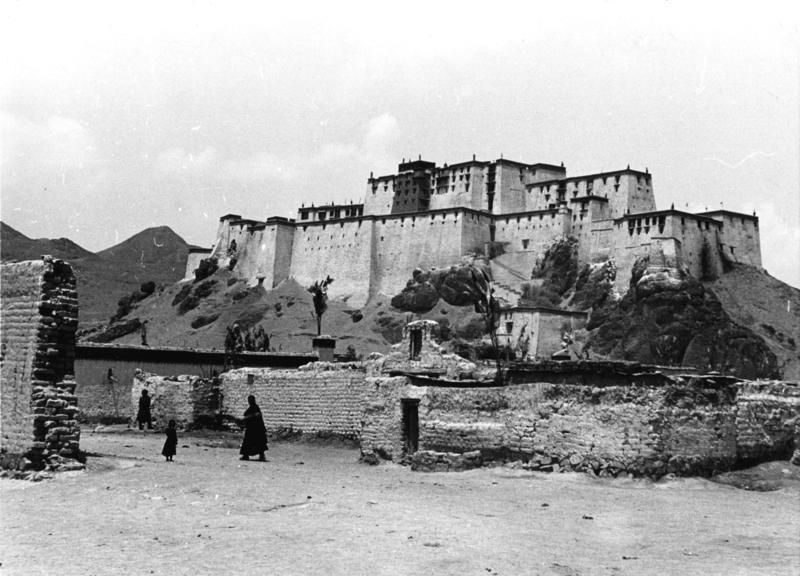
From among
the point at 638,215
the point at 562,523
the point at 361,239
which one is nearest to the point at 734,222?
the point at 638,215

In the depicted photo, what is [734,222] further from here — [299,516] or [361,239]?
[299,516]

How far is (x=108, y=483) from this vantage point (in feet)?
48.3

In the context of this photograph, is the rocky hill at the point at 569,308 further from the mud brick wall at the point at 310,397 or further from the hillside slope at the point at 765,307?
the mud brick wall at the point at 310,397

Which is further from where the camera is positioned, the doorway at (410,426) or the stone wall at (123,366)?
the stone wall at (123,366)

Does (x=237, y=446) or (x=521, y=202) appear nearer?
(x=237, y=446)

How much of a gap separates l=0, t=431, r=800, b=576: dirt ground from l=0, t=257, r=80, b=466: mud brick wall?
2.20ft

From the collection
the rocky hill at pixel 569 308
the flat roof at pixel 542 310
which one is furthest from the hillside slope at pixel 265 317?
the flat roof at pixel 542 310

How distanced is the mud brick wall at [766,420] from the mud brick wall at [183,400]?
13744 mm

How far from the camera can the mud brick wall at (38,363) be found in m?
15.2

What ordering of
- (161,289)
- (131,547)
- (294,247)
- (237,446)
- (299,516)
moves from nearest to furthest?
(131,547) < (299,516) < (237,446) < (294,247) < (161,289)

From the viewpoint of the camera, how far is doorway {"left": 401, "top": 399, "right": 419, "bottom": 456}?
19656 mm

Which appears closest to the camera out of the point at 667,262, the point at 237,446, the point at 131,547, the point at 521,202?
the point at 131,547

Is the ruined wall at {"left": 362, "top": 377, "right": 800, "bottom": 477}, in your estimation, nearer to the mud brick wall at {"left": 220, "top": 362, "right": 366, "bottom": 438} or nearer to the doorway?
the doorway

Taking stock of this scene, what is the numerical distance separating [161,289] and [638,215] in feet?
164
